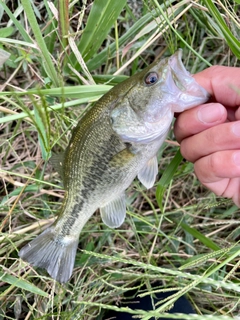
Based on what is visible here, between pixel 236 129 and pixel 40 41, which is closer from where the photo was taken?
pixel 236 129

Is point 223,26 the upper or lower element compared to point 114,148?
upper

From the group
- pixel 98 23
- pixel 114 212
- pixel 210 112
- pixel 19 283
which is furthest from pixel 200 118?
pixel 19 283

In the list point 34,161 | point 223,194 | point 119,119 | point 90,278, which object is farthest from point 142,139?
point 90,278

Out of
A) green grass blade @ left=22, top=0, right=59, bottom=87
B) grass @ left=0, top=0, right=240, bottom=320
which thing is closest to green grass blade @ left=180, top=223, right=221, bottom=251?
grass @ left=0, top=0, right=240, bottom=320

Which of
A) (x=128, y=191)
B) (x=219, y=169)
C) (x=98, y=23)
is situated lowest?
(x=128, y=191)

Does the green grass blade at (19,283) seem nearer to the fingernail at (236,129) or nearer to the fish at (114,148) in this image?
the fish at (114,148)

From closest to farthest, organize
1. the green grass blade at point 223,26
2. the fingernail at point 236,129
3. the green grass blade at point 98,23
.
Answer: the fingernail at point 236,129 < the green grass blade at point 223,26 < the green grass blade at point 98,23

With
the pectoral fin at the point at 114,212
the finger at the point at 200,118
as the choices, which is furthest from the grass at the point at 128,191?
the finger at the point at 200,118

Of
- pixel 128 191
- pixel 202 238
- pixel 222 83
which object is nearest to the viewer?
pixel 222 83

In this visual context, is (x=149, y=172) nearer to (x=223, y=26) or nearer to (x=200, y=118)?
(x=200, y=118)
